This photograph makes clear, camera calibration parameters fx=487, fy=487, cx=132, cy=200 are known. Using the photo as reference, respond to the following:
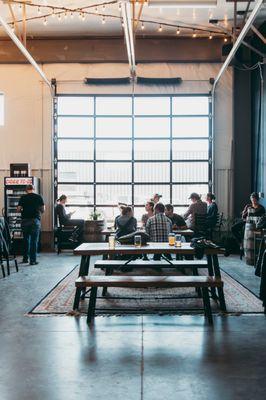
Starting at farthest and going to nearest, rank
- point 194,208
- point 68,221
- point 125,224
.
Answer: point 68,221 → point 194,208 → point 125,224

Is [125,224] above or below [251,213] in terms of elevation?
below

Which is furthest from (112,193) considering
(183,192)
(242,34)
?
(242,34)

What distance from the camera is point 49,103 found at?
40.0ft

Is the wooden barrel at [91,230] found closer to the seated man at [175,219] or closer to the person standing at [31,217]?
the person standing at [31,217]

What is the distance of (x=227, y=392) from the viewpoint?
2898mm

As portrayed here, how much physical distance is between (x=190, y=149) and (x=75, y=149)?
2900mm

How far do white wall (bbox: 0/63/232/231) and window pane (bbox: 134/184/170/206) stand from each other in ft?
4.24

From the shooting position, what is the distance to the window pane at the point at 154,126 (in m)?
12.3

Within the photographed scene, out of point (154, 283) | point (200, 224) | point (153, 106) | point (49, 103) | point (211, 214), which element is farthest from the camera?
point (153, 106)

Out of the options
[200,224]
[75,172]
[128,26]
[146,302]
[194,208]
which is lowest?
[146,302]

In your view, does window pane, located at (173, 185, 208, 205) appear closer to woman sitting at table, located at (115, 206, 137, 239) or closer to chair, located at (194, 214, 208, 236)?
chair, located at (194, 214, 208, 236)

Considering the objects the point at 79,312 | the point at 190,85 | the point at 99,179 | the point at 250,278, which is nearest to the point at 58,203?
the point at 99,179

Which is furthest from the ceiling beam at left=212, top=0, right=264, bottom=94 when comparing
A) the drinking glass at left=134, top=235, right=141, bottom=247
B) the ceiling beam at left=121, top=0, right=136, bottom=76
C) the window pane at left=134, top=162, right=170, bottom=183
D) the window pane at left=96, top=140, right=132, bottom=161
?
the drinking glass at left=134, top=235, right=141, bottom=247

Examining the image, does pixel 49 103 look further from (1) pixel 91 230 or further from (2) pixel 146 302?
(2) pixel 146 302
